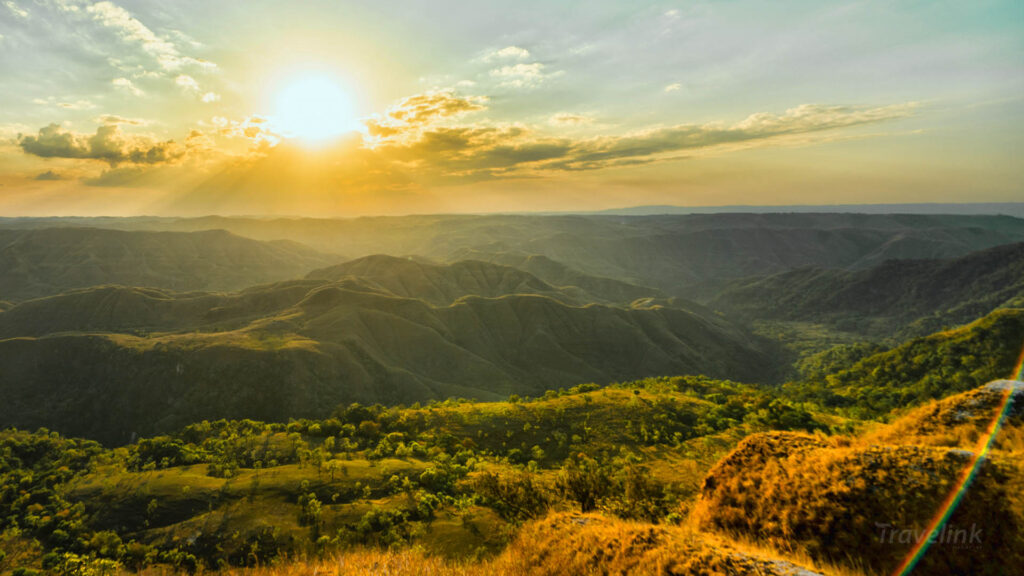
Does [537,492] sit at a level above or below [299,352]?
above

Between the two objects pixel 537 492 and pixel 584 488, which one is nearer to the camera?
pixel 584 488

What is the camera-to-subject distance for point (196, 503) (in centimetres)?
2984

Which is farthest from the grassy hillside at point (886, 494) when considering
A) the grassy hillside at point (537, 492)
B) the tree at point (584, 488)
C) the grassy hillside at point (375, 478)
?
the tree at point (584, 488)

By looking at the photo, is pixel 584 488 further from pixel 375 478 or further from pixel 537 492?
pixel 375 478

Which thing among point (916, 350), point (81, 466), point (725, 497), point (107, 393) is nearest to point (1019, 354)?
point (916, 350)

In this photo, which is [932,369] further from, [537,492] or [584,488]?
[537,492]

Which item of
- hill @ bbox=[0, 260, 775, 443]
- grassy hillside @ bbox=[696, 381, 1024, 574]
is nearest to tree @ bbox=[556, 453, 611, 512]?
grassy hillside @ bbox=[696, 381, 1024, 574]

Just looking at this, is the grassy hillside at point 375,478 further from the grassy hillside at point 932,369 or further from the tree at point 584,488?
the grassy hillside at point 932,369

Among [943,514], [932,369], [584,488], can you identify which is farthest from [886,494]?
[932,369]

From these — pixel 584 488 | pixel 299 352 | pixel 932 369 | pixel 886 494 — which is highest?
pixel 886 494

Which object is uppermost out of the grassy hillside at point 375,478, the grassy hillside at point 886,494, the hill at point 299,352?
the grassy hillside at point 886,494

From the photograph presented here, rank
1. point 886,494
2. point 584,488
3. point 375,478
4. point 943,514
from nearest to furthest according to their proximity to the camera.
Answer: point 943,514 < point 886,494 < point 584,488 < point 375,478

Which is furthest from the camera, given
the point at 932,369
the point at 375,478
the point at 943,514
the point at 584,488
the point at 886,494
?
the point at 932,369

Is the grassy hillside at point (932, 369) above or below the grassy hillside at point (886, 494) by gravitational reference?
below
